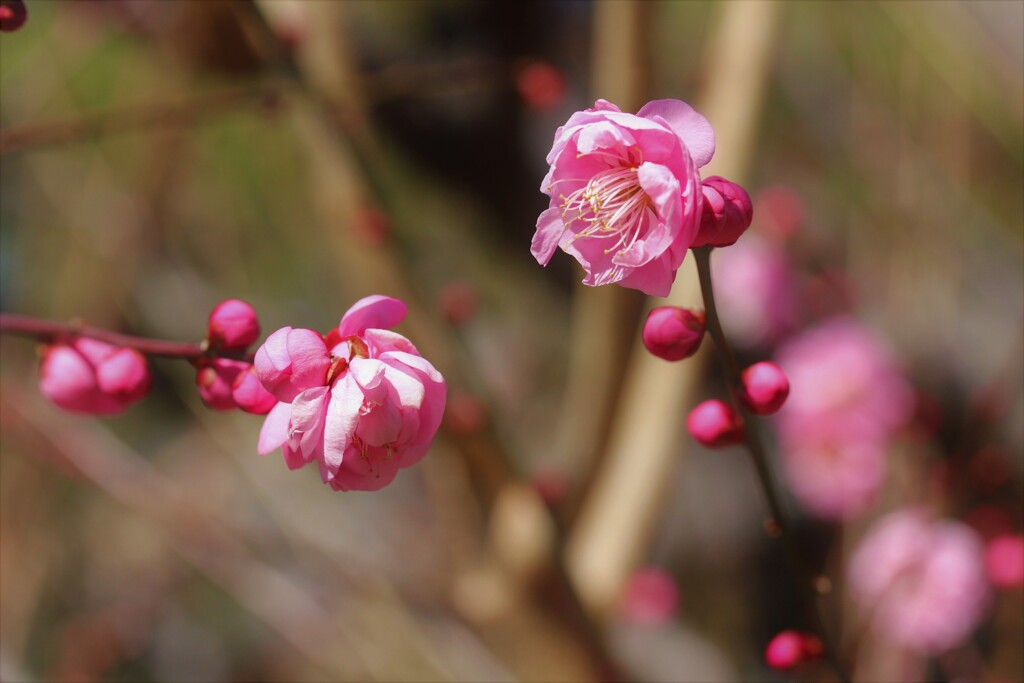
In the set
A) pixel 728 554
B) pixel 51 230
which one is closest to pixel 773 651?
pixel 728 554

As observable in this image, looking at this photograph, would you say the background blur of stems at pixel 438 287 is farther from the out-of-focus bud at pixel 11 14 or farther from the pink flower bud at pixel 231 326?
the pink flower bud at pixel 231 326

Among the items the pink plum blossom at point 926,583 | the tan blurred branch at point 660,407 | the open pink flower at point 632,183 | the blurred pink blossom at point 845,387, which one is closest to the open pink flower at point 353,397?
the open pink flower at point 632,183

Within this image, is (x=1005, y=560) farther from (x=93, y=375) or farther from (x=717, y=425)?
(x=93, y=375)

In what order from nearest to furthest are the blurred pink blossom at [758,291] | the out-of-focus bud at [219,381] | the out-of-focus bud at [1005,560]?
the out-of-focus bud at [219,381]
the out-of-focus bud at [1005,560]
the blurred pink blossom at [758,291]

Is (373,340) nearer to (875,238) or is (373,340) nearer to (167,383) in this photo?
(875,238)

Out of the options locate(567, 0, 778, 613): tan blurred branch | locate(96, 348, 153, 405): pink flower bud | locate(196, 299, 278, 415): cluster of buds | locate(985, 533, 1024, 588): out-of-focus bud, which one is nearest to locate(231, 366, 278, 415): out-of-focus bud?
locate(196, 299, 278, 415): cluster of buds

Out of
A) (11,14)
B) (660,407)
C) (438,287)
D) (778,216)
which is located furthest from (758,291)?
(11,14)

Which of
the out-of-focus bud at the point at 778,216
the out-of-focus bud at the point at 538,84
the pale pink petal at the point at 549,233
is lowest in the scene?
the pale pink petal at the point at 549,233
